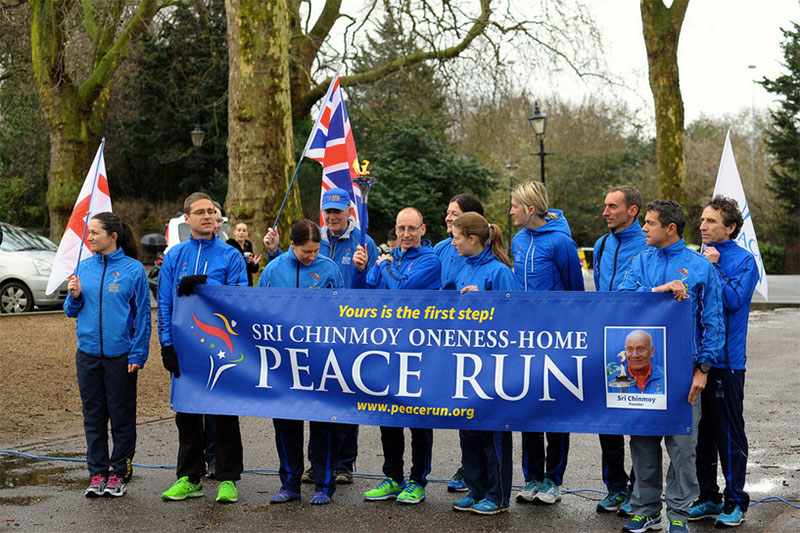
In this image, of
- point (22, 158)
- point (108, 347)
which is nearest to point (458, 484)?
point (108, 347)

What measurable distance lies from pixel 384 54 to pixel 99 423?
2328 cm

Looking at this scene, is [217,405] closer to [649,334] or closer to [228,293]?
[228,293]

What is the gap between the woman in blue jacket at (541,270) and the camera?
6.16m

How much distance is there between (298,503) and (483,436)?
1.29 meters

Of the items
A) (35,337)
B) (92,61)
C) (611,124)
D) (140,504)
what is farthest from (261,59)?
(611,124)

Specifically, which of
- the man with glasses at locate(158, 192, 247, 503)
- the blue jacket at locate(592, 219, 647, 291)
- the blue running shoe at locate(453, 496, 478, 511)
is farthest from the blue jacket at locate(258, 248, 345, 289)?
the blue jacket at locate(592, 219, 647, 291)

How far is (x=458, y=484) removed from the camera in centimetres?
651

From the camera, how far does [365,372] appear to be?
20.0ft

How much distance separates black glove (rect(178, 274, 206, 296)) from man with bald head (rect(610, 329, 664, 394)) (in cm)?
274

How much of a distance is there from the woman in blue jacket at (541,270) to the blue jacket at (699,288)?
2.60ft

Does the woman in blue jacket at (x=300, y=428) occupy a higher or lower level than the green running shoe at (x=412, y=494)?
higher

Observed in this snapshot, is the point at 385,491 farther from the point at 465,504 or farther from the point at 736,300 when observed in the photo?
the point at 736,300

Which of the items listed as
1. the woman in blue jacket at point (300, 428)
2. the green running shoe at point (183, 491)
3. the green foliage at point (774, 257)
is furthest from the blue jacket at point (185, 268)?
the green foliage at point (774, 257)

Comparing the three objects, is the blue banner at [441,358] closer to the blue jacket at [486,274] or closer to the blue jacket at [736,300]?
the blue jacket at [486,274]
